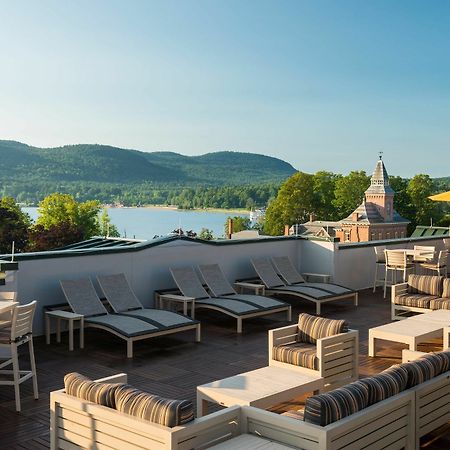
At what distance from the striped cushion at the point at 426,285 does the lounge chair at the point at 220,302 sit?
5.78 feet

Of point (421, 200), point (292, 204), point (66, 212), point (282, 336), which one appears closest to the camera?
point (282, 336)

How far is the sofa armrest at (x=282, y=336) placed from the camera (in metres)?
5.80

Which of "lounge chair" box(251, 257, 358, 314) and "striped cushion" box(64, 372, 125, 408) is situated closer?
"striped cushion" box(64, 372, 125, 408)

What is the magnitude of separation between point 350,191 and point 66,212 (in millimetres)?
38197

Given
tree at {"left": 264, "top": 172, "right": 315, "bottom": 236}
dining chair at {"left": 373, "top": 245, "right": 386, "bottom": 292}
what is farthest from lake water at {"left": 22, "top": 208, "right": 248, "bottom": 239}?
dining chair at {"left": 373, "top": 245, "right": 386, "bottom": 292}

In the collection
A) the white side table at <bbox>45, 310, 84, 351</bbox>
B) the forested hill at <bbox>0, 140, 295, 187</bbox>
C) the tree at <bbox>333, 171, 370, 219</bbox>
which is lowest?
the white side table at <bbox>45, 310, 84, 351</bbox>

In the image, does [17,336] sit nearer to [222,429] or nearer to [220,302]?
[222,429]

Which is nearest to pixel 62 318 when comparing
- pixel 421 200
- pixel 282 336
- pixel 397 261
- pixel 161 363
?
pixel 161 363

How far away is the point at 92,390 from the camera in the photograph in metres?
3.73

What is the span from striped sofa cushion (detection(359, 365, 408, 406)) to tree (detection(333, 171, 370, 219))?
78462 mm

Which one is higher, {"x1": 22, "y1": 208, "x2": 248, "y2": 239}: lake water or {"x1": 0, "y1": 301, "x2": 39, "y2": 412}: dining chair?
{"x1": 0, "y1": 301, "x2": 39, "y2": 412}: dining chair

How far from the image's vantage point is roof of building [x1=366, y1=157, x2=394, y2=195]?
88037 mm

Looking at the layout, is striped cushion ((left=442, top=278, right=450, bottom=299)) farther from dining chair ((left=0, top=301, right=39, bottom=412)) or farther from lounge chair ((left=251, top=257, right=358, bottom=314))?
dining chair ((left=0, top=301, right=39, bottom=412))

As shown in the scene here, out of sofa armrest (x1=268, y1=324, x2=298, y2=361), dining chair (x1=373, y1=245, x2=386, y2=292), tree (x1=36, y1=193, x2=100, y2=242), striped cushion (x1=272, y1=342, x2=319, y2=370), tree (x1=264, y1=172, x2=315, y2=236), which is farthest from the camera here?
tree (x1=264, y1=172, x2=315, y2=236)
